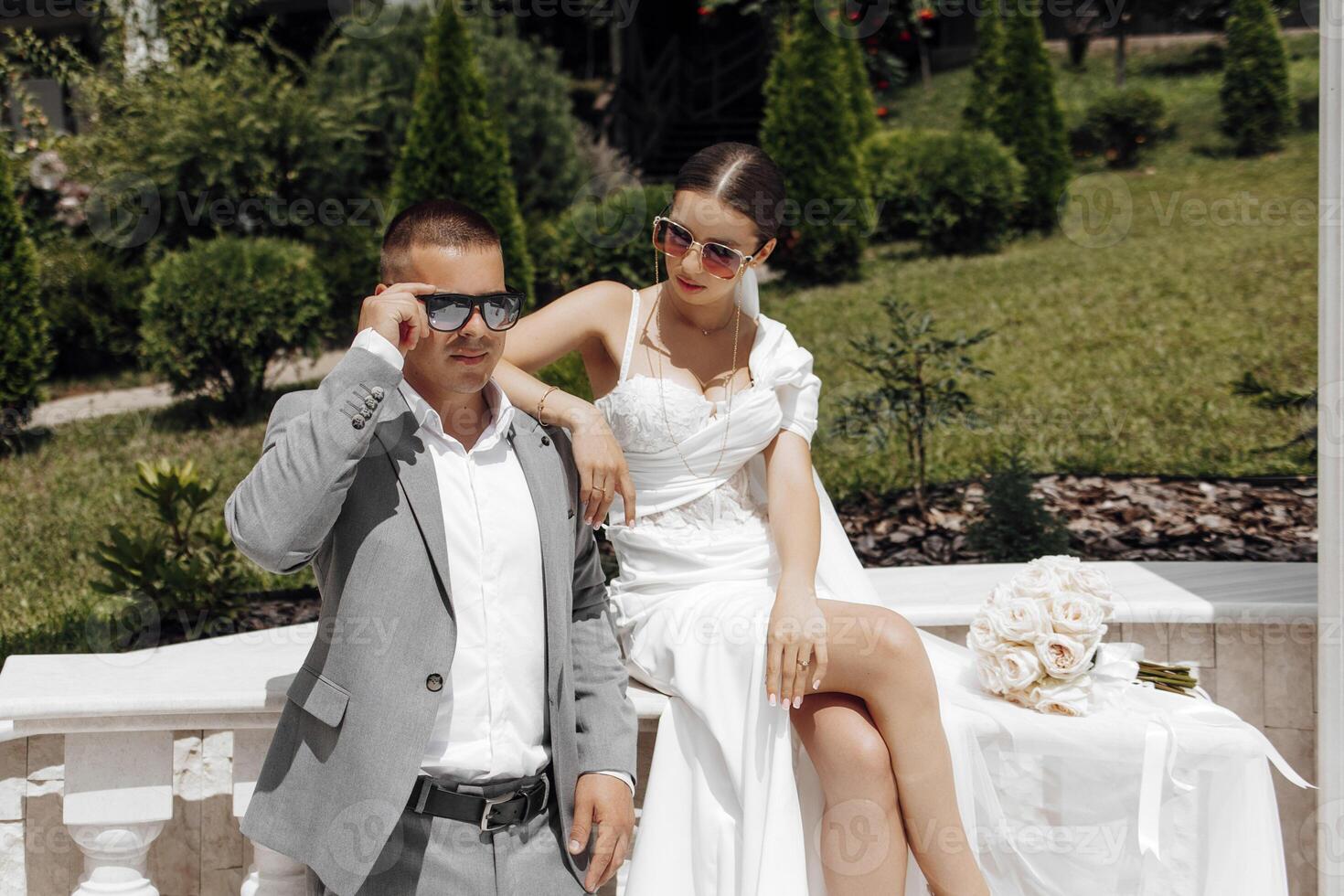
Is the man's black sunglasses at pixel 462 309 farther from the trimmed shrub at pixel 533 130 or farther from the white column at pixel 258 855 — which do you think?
the trimmed shrub at pixel 533 130

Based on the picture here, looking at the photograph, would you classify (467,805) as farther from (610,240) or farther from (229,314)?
(610,240)

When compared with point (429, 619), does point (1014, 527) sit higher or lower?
lower

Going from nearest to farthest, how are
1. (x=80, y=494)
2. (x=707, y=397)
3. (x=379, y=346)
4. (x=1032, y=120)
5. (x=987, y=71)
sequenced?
(x=379, y=346) < (x=707, y=397) < (x=80, y=494) < (x=1032, y=120) < (x=987, y=71)

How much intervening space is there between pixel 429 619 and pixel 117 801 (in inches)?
37.4

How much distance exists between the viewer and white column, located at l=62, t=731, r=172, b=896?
2645mm

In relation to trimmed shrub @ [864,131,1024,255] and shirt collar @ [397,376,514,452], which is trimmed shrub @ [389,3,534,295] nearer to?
trimmed shrub @ [864,131,1024,255]

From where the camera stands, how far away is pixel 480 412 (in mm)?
2482

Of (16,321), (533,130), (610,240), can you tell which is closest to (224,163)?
(16,321)

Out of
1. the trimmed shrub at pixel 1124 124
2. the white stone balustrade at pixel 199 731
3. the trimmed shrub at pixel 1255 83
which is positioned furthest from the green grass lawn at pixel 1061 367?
the white stone balustrade at pixel 199 731

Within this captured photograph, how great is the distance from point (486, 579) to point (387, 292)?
0.55 m

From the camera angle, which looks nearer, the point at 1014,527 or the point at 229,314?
the point at 1014,527

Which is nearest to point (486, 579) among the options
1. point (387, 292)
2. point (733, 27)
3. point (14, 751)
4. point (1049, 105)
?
point (387, 292)

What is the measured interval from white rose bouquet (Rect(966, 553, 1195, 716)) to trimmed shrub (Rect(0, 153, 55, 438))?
700cm

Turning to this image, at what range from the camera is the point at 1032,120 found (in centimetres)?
1232
